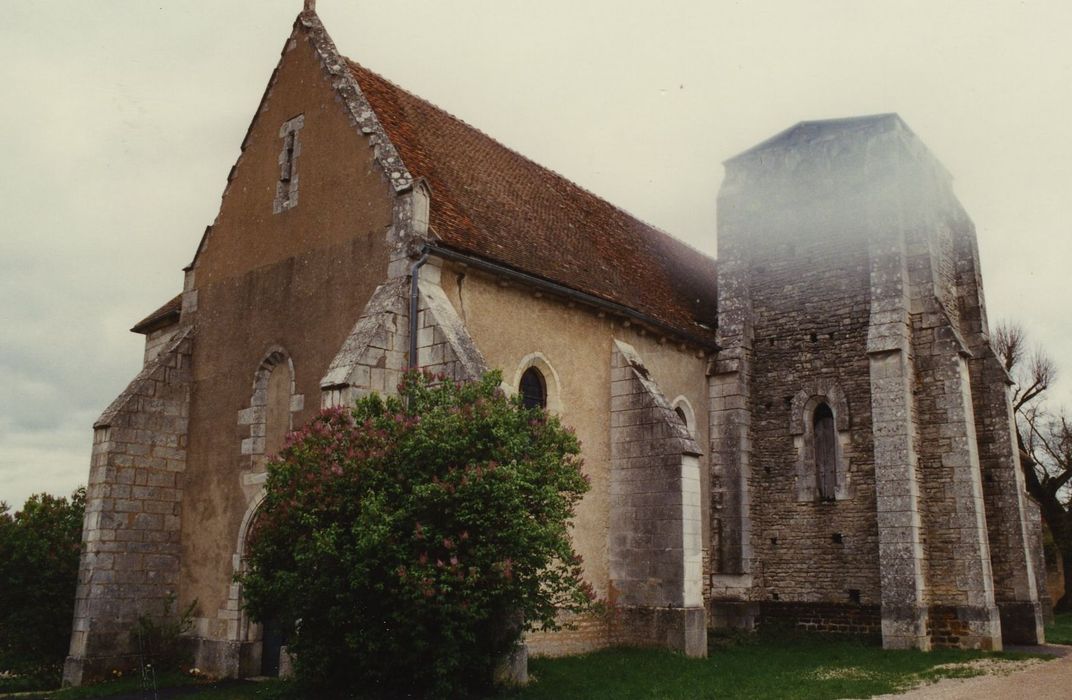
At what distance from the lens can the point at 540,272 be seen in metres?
14.3

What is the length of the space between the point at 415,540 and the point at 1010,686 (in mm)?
7940

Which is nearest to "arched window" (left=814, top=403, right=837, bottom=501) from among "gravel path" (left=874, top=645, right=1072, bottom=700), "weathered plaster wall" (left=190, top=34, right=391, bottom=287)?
"gravel path" (left=874, top=645, right=1072, bottom=700)

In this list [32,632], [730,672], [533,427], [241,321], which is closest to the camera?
[533,427]

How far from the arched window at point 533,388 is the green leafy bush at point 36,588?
7.68 metres

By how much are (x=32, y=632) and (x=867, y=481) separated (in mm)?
14899

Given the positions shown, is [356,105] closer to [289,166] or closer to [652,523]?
[289,166]

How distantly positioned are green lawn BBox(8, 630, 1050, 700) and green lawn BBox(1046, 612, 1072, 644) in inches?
158

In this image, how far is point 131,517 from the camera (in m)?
14.8

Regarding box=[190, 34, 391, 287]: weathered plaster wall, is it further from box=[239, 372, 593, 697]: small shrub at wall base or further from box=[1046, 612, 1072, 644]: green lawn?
box=[1046, 612, 1072, 644]: green lawn

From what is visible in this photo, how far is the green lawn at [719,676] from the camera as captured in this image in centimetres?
1089

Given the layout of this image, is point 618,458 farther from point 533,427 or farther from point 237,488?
point 237,488

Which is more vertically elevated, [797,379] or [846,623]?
[797,379]

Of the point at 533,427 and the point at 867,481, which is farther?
the point at 867,481

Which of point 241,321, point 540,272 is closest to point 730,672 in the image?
point 540,272
